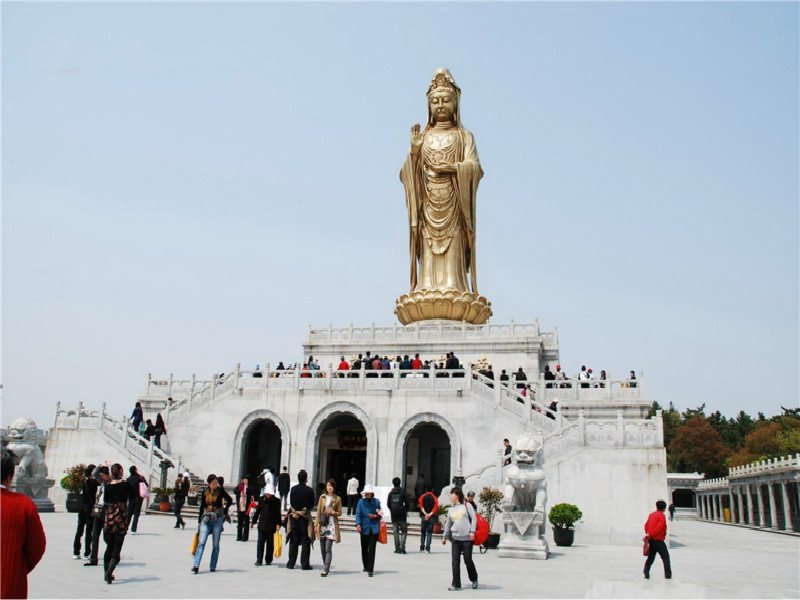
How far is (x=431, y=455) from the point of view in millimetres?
26062

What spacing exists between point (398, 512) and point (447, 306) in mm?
20447

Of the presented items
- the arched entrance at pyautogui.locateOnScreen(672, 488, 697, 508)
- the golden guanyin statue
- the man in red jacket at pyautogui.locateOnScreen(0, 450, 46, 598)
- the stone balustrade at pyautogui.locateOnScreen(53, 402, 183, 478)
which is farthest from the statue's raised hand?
the arched entrance at pyautogui.locateOnScreen(672, 488, 697, 508)

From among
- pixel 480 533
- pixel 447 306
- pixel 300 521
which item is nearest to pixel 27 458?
pixel 300 521

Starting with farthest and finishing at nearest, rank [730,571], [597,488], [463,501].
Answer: [597,488] → [730,571] → [463,501]

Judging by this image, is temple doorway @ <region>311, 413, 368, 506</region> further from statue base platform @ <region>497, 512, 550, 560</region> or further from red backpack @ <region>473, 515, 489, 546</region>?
red backpack @ <region>473, 515, 489, 546</region>

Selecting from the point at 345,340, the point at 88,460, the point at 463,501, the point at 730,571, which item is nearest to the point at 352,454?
the point at 345,340

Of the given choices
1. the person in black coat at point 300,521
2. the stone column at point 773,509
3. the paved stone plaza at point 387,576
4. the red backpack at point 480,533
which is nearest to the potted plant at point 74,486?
the paved stone plaza at point 387,576

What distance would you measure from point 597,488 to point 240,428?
37.9 feet

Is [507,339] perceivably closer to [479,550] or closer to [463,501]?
[479,550]

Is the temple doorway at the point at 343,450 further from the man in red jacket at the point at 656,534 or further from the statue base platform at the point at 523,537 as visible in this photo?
the man in red jacket at the point at 656,534

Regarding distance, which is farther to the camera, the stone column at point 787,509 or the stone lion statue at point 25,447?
the stone column at point 787,509

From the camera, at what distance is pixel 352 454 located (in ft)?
86.6

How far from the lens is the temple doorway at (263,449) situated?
25984mm

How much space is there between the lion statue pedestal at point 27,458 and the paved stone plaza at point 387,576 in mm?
2057
